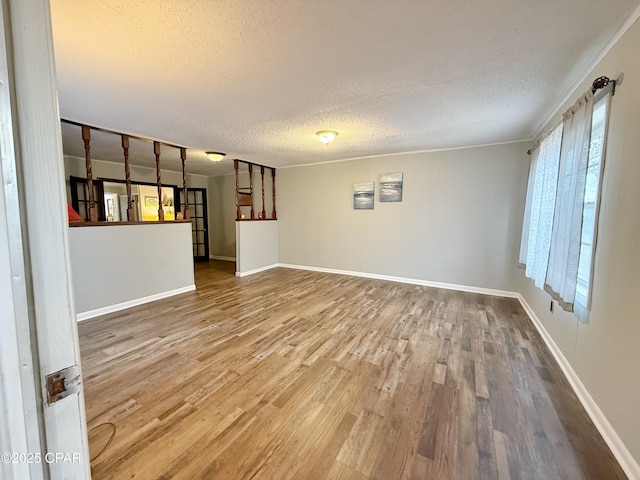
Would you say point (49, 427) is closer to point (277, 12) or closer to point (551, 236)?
point (277, 12)

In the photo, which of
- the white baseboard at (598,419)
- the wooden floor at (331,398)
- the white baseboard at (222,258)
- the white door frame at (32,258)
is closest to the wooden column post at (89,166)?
the wooden floor at (331,398)

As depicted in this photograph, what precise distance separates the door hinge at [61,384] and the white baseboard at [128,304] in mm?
3341

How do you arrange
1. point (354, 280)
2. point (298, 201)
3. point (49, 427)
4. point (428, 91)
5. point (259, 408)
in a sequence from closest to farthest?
point (49, 427) < point (259, 408) < point (428, 91) < point (354, 280) < point (298, 201)

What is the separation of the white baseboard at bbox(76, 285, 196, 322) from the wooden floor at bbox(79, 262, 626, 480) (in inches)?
12.7

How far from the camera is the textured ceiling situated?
1518 mm

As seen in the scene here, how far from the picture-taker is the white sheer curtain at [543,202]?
2602mm

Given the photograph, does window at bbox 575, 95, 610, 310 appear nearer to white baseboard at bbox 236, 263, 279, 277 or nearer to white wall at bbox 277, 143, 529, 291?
white wall at bbox 277, 143, 529, 291

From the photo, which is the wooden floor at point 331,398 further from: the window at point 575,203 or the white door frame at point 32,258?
the white door frame at point 32,258

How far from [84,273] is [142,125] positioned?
1974mm

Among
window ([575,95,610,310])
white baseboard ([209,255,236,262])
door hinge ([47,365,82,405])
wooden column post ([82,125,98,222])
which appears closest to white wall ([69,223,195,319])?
wooden column post ([82,125,98,222])

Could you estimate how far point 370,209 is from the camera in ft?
17.6

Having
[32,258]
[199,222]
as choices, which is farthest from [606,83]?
[199,222]

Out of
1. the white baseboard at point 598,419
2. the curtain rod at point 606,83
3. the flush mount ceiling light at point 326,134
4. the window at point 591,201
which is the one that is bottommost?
the white baseboard at point 598,419

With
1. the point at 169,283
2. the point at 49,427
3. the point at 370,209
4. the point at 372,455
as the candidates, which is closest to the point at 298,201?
the point at 370,209
